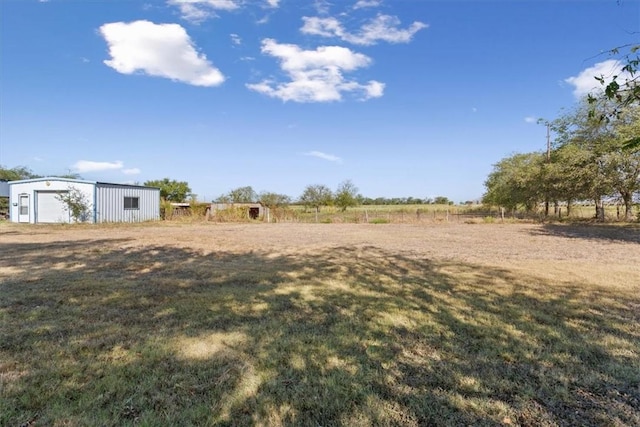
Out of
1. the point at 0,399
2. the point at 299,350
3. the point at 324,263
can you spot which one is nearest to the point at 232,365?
the point at 299,350

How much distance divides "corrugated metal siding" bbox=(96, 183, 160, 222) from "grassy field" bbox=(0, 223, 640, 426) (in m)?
15.0

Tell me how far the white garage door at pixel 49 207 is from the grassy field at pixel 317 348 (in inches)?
632

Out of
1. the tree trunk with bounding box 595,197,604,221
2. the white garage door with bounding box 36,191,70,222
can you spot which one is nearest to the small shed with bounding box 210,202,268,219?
the white garage door with bounding box 36,191,70,222

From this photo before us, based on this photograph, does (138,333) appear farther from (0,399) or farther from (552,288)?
(552,288)

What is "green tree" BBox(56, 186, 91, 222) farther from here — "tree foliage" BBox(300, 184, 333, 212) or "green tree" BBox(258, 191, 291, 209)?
"tree foliage" BBox(300, 184, 333, 212)

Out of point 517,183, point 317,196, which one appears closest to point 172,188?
point 317,196

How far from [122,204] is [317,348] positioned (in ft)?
68.1

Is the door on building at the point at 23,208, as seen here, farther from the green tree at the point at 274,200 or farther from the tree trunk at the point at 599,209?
the tree trunk at the point at 599,209

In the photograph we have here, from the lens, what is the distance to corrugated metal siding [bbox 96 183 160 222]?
19045 millimetres

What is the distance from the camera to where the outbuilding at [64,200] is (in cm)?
1858

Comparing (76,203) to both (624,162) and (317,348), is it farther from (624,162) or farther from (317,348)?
(624,162)

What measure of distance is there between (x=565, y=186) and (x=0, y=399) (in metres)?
22.8

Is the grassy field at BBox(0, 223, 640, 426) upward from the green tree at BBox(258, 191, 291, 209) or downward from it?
downward

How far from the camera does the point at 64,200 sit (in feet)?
→ 59.2
